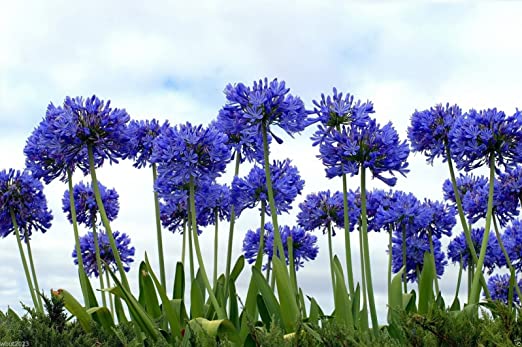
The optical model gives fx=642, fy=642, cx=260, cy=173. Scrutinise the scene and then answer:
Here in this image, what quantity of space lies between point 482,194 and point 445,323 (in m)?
5.15

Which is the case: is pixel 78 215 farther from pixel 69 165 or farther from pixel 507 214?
pixel 507 214

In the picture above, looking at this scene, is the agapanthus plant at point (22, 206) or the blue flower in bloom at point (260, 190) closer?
the blue flower in bloom at point (260, 190)

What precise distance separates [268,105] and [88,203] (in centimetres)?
316

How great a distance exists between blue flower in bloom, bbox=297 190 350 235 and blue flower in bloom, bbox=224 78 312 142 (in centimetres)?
203

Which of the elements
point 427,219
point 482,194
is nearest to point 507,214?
point 482,194

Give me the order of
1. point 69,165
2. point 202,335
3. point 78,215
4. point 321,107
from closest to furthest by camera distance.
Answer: point 202,335, point 321,107, point 69,165, point 78,215

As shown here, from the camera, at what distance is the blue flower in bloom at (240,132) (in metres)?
5.28

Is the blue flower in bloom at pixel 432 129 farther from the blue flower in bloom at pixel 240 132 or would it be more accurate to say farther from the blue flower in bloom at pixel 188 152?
the blue flower in bloom at pixel 188 152

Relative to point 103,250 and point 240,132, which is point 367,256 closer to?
point 240,132

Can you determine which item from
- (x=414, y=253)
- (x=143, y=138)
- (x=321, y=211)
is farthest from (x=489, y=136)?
(x=143, y=138)

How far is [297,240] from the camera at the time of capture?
24.5 ft

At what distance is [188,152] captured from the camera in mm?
5219

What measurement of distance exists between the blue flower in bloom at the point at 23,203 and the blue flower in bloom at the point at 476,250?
505cm

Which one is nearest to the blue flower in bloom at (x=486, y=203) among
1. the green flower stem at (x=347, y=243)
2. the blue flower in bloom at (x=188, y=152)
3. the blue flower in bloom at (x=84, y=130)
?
the green flower stem at (x=347, y=243)
